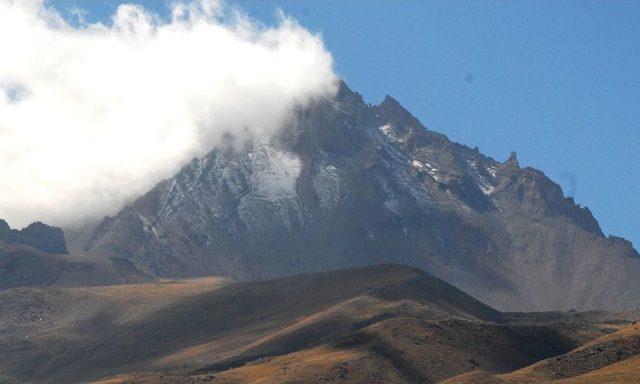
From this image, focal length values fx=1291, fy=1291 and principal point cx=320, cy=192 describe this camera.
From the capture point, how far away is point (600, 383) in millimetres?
199625

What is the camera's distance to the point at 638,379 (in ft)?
653

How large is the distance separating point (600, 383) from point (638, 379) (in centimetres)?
580
